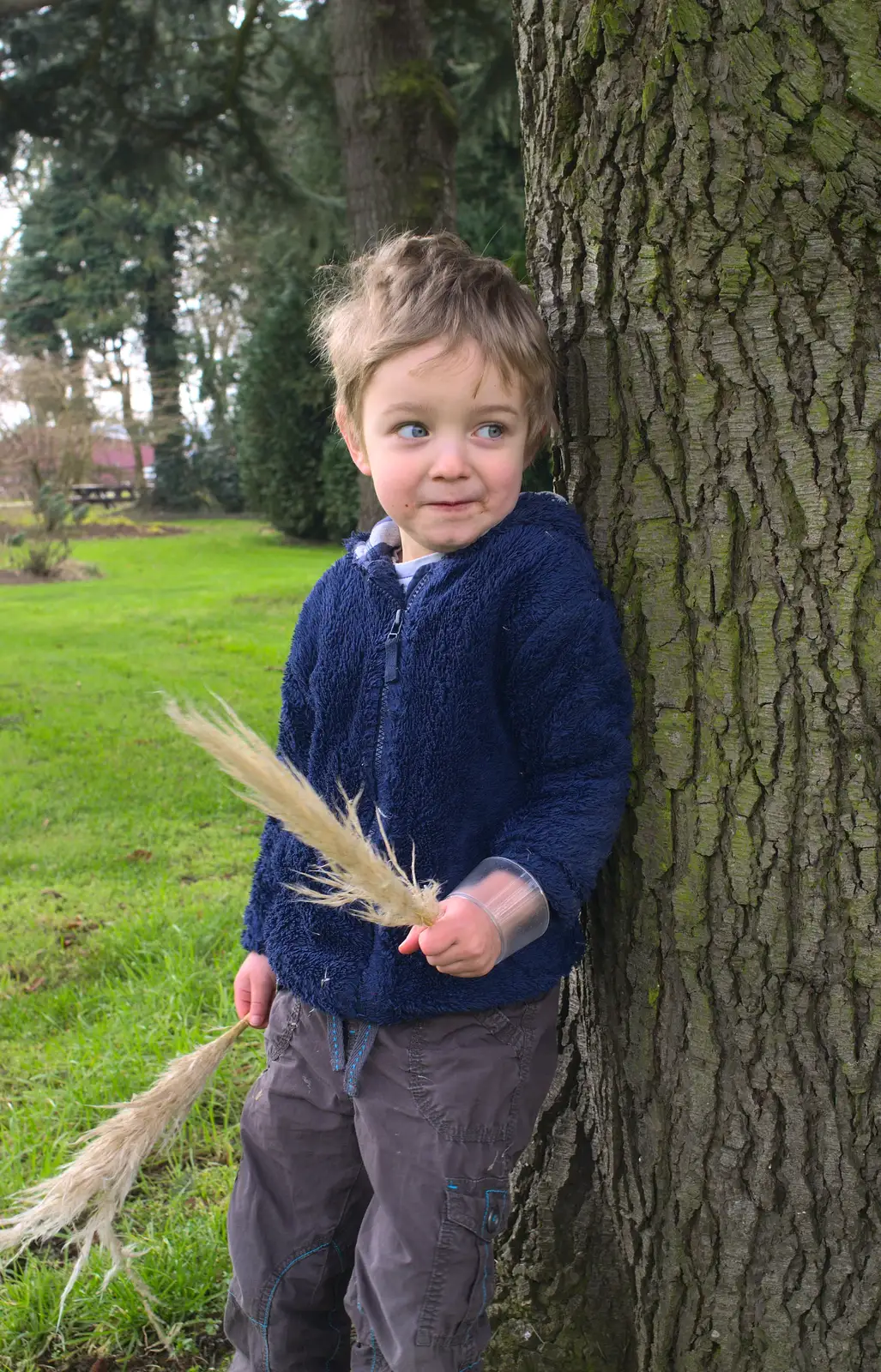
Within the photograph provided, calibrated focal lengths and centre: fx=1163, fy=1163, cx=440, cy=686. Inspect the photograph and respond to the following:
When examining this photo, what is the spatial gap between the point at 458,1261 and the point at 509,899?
0.54m

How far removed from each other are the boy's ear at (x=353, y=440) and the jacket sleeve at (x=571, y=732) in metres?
0.39

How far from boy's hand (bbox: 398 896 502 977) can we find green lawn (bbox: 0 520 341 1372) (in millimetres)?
1243

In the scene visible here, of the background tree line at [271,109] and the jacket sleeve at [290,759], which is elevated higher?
the background tree line at [271,109]

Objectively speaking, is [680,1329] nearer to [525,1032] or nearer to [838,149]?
[525,1032]

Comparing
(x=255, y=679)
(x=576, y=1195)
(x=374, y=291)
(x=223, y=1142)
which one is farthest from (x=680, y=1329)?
(x=255, y=679)

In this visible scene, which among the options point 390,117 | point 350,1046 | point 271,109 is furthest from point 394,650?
point 271,109

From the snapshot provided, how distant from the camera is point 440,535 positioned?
172cm

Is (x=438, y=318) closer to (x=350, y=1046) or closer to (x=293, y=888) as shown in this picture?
(x=293, y=888)

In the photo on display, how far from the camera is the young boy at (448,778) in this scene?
163 centimetres

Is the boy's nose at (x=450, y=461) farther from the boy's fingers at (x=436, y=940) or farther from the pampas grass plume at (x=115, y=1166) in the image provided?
the pampas grass plume at (x=115, y=1166)

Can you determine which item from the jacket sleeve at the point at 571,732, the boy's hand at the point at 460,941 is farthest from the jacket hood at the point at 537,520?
the boy's hand at the point at 460,941

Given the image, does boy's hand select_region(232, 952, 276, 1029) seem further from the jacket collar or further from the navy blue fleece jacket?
the jacket collar

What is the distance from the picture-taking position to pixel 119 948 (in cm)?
373

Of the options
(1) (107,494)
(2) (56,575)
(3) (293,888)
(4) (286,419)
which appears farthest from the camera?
(1) (107,494)
